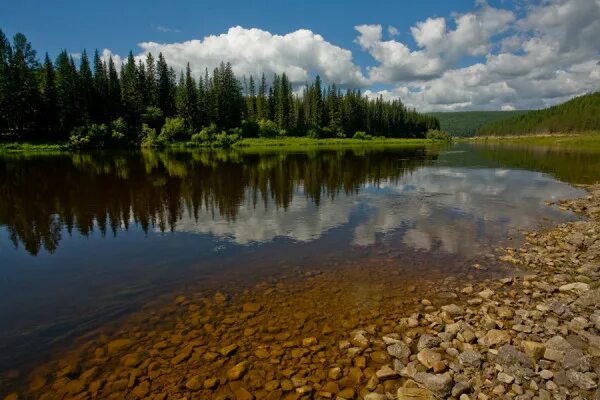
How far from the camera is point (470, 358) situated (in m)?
9.02

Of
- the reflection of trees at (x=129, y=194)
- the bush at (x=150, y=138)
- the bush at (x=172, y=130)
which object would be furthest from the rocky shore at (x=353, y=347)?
the bush at (x=172, y=130)

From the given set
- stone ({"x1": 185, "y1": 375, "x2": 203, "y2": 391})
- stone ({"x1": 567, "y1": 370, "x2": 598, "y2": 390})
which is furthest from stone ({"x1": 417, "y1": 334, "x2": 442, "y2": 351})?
stone ({"x1": 185, "y1": 375, "x2": 203, "y2": 391})

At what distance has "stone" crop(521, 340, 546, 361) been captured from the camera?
898 centimetres

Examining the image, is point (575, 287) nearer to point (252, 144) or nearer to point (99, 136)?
point (99, 136)

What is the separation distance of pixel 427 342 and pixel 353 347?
2.02 metres

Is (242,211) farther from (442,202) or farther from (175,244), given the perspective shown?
(442,202)

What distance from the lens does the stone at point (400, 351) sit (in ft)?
31.2

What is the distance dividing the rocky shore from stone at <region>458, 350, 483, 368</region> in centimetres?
2

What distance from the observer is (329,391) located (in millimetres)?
8344

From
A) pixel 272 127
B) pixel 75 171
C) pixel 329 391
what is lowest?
pixel 329 391

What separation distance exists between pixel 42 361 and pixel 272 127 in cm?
14374

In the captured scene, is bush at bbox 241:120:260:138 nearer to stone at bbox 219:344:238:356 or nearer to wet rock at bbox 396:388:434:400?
stone at bbox 219:344:238:356

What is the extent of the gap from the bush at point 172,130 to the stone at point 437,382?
11836 cm

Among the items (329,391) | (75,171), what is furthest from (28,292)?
(75,171)
